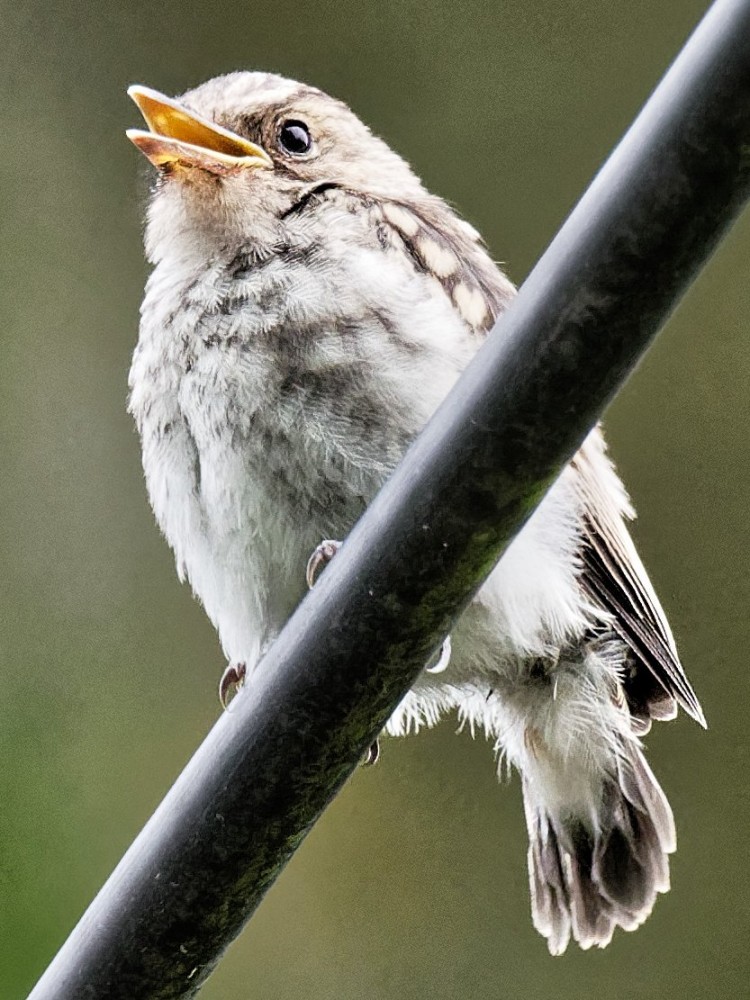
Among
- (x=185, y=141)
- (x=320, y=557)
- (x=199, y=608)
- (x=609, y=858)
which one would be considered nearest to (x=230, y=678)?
(x=320, y=557)

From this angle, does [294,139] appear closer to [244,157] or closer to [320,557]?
[244,157]

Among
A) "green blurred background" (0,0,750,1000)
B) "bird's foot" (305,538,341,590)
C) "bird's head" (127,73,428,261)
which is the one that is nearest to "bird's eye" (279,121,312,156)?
"bird's head" (127,73,428,261)

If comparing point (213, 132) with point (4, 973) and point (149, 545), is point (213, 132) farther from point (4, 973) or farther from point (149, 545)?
point (149, 545)

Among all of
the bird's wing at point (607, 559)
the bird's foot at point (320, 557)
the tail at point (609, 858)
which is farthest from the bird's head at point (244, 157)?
the tail at point (609, 858)

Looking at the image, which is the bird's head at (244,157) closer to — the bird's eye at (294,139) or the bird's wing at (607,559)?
the bird's eye at (294,139)

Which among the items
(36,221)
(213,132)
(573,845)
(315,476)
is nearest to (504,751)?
(573,845)

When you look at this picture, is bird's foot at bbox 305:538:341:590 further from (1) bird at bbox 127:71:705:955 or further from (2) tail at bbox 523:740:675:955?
(2) tail at bbox 523:740:675:955
